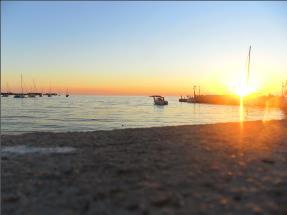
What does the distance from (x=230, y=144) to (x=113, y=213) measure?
712 centimetres

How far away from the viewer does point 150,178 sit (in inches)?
301

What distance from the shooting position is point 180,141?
41.4 ft

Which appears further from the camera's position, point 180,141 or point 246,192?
point 180,141

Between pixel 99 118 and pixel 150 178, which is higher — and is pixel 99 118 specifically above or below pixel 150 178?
below

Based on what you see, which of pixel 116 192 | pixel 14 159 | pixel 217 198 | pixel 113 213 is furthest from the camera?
pixel 14 159

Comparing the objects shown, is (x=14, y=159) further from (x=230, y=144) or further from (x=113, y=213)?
(x=230, y=144)

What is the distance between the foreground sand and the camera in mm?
6133

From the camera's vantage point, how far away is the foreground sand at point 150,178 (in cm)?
613

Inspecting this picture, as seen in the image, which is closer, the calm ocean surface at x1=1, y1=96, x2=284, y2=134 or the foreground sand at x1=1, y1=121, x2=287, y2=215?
the foreground sand at x1=1, y1=121, x2=287, y2=215

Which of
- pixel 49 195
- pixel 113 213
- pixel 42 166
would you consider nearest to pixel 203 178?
pixel 113 213

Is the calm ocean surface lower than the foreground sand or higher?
lower

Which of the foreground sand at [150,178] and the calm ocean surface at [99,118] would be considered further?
the calm ocean surface at [99,118]

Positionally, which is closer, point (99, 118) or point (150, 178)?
point (150, 178)

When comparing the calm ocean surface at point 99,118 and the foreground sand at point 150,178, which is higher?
the foreground sand at point 150,178
